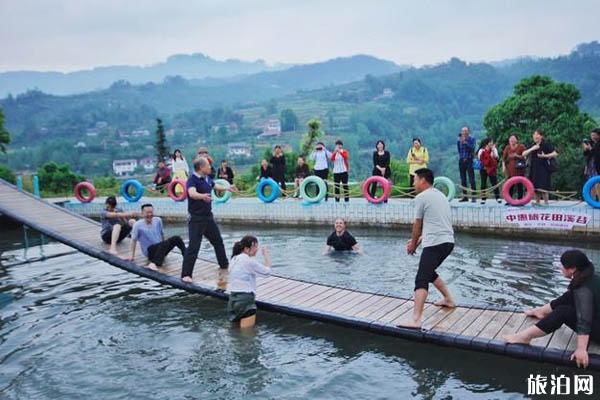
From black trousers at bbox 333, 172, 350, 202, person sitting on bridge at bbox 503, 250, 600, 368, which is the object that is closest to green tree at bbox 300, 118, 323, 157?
black trousers at bbox 333, 172, 350, 202

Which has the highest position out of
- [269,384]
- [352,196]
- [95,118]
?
[95,118]

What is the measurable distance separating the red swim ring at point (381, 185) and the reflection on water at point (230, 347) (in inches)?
142

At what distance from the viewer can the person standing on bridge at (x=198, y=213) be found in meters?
8.40

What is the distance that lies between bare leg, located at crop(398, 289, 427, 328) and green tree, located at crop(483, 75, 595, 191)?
61.7ft

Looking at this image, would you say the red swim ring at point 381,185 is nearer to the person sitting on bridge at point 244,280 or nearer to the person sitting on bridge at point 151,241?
the person sitting on bridge at point 151,241

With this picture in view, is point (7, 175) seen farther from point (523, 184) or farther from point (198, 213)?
point (523, 184)

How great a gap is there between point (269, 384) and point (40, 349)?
326cm

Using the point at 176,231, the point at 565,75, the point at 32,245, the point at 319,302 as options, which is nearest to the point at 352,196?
the point at 176,231

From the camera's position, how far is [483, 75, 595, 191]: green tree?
77.3 ft

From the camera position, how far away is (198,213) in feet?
28.3

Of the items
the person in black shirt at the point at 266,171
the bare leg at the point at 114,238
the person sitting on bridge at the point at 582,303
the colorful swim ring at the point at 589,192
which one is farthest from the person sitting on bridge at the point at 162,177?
the person sitting on bridge at the point at 582,303

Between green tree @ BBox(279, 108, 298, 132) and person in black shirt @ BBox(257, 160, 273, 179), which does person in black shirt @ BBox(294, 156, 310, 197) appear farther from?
green tree @ BBox(279, 108, 298, 132)

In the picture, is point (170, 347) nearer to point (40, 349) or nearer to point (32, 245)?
point (40, 349)

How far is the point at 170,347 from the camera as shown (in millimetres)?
7188
